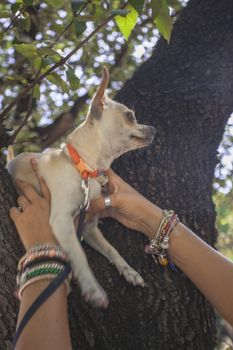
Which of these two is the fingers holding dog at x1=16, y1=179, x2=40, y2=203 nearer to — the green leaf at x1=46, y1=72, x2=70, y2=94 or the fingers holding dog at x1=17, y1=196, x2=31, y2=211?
the fingers holding dog at x1=17, y1=196, x2=31, y2=211

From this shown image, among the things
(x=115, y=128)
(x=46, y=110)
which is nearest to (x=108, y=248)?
(x=115, y=128)

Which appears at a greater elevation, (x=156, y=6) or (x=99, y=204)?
(x=156, y=6)

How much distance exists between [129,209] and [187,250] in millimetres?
356

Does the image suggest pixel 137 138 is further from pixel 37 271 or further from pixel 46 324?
pixel 46 324

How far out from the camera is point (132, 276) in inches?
76.6

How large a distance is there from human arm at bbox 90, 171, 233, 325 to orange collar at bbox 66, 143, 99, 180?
0.44 ft

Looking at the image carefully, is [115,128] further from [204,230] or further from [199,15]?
[199,15]

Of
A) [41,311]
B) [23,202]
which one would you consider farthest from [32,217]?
[41,311]

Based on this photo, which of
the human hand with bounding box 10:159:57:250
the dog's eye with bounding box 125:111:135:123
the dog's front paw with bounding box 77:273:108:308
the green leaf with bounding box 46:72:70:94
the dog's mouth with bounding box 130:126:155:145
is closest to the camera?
the human hand with bounding box 10:159:57:250

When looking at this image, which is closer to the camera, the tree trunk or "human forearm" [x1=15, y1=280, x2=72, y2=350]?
"human forearm" [x1=15, y1=280, x2=72, y2=350]

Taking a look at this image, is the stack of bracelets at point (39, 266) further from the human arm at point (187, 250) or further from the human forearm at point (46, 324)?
the human arm at point (187, 250)

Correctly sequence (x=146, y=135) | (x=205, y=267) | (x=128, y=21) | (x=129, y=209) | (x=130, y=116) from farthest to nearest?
(x=130, y=116)
(x=146, y=135)
(x=129, y=209)
(x=205, y=267)
(x=128, y=21)

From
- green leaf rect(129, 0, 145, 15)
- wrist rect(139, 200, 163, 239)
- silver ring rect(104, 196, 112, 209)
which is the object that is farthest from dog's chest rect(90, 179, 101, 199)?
green leaf rect(129, 0, 145, 15)

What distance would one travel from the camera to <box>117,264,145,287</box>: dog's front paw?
195cm
